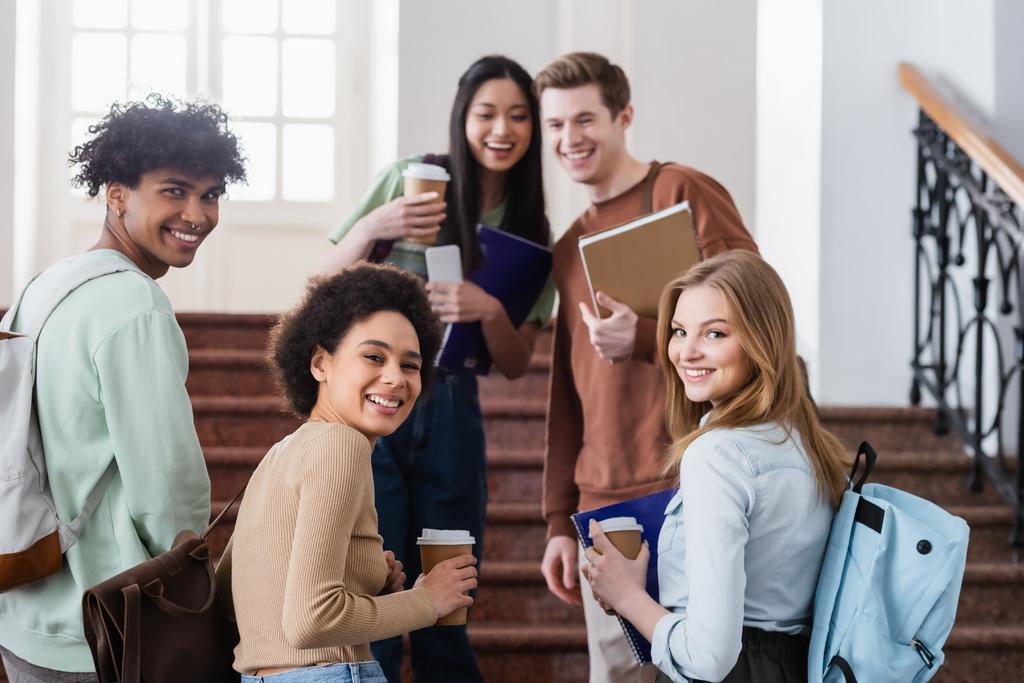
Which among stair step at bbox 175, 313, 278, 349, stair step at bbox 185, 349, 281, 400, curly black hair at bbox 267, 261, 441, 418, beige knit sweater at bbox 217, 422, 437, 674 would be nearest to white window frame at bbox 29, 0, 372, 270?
→ stair step at bbox 175, 313, 278, 349

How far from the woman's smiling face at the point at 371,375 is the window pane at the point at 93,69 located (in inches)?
203

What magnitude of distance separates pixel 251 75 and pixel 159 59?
0.50 meters

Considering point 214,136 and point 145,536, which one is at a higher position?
point 214,136

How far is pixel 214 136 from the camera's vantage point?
1741mm

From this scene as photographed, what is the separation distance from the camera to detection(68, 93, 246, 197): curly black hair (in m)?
1.68

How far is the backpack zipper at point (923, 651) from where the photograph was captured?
58.0 inches

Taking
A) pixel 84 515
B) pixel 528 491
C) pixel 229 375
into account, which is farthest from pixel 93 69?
pixel 84 515

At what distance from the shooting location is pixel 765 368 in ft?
5.14

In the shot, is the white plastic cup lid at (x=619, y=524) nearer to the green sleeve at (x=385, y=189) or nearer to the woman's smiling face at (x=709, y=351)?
the woman's smiling face at (x=709, y=351)

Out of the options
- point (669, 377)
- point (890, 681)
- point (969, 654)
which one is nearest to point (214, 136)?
point (669, 377)

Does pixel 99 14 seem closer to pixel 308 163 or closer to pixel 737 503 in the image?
pixel 308 163

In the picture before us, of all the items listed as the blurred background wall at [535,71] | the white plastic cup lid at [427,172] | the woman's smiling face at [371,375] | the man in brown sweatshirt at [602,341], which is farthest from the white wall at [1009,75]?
the woman's smiling face at [371,375]

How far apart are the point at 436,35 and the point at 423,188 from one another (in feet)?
11.2

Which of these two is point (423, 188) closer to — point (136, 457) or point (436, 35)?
point (136, 457)
